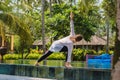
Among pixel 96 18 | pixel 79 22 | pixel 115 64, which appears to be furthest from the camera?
pixel 96 18

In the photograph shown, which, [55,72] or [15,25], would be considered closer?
[55,72]

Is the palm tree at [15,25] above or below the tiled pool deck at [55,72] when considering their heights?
above

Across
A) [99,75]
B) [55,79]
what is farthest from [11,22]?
[99,75]

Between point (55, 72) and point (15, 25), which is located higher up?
point (15, 25)

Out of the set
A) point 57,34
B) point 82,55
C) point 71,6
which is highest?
point 71,6

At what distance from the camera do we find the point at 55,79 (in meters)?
9.46

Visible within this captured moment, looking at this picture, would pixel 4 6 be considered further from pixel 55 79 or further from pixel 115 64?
pixel 115 64

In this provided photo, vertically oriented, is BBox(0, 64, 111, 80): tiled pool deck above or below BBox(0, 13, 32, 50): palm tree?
below

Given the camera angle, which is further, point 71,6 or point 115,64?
point 71,6

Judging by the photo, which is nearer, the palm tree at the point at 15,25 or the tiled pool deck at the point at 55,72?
the tiled pool deck at the point at 55,72

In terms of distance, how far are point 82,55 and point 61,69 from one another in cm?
2135

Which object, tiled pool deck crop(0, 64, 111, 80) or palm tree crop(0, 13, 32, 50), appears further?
palm tree crop(0, 13, 32, 50)

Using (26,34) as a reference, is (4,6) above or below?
above

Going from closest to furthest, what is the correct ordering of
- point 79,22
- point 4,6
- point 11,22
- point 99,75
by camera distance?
point 99,75, point 11,22, point 4,6, point 79,22
